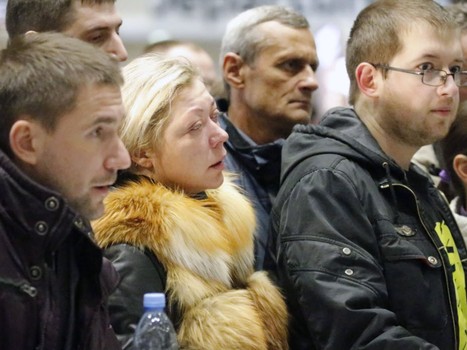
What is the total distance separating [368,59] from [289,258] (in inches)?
30.9

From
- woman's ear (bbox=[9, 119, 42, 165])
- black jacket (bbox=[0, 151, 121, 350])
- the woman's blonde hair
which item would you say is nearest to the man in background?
the woman's blonde hair

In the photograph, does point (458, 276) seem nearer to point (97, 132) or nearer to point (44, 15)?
point (97, 132)

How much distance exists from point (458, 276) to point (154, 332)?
1.19m

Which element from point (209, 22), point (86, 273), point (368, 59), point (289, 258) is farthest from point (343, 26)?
point (86, 273)

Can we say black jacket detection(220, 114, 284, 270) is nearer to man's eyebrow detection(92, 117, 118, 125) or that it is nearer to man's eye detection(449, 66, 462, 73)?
man's eye detection(449, 66, 462, 73)

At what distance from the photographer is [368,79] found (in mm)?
3234

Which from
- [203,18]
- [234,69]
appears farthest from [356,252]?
[203,18]

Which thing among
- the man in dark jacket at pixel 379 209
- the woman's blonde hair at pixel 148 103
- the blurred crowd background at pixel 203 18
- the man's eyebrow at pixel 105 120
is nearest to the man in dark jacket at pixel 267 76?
the man in dark jacket at pixel 379 209

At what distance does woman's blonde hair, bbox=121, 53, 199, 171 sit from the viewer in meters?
2.87

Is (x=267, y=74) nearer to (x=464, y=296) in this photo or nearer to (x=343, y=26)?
(x=464, y=296)

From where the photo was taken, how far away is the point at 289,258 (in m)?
2.89

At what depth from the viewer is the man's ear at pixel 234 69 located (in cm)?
431

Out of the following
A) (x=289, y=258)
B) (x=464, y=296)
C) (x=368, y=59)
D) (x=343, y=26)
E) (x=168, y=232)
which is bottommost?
(x=343, y=26)

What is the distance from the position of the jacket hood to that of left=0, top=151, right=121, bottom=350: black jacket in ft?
3.33
